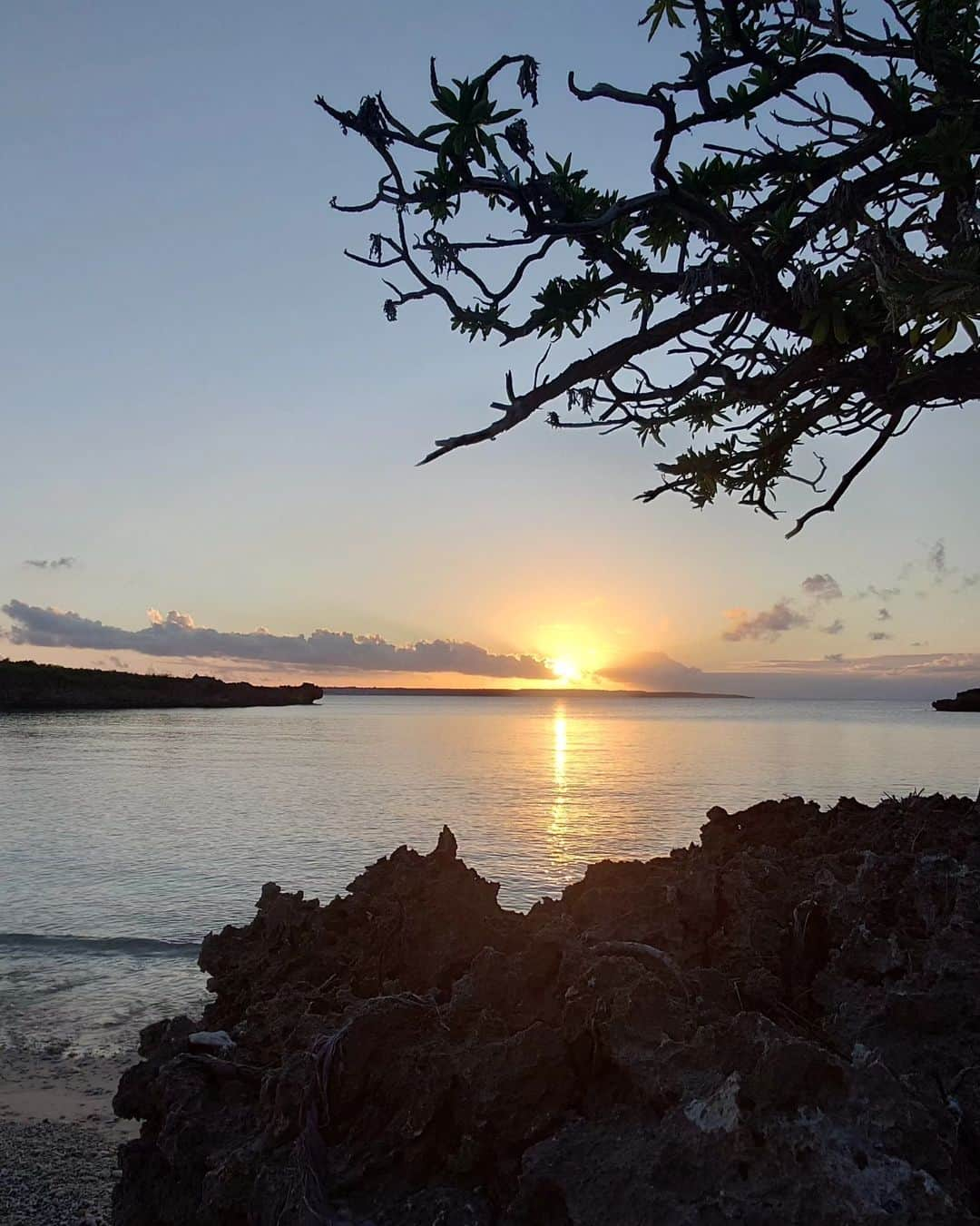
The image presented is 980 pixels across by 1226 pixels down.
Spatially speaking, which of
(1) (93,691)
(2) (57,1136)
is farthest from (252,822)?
(1) (93,691)

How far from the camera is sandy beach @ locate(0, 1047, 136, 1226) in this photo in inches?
168

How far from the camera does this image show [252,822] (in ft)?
65.4

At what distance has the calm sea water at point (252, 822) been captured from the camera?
933 cm

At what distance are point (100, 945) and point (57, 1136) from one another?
5.41 metres

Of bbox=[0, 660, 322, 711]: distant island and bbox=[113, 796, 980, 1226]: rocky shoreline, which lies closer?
bbox=[113, 796, 980, 1226]: rocky shoreline

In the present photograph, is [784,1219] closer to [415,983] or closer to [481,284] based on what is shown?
[415,983]

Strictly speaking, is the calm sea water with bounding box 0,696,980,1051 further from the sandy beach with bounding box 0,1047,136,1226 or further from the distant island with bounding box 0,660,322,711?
the distant island with bounding box 0,660,322,711

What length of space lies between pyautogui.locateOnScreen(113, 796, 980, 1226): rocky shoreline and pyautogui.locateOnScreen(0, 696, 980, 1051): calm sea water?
3.74m

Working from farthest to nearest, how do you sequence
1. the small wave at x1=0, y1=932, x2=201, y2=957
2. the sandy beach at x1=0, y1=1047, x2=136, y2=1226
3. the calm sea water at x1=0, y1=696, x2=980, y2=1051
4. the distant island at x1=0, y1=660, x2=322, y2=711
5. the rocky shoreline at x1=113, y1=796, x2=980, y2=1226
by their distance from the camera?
the distant island at x1=0, y1=660, x2=322, y2=711
the small wave at x1=0, y1=932, x2=201, y2=957
the calm sea water at x1=0, y1=696, x2=980, y2=1051
the sandy beach at x1=0, y1=1047, x2=136, y2=1226
the rocky shoreline at x1=113, y1=796, x2=980, y2=1226

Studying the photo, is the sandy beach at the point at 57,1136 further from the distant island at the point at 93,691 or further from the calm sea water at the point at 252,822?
the distant island at the point at 93,691

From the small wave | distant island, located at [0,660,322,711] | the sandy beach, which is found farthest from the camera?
distant island, located at [0,660,322,711]

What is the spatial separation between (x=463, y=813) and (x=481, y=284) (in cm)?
1784

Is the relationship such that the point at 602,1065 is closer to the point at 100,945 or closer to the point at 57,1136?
the point at 57,1136

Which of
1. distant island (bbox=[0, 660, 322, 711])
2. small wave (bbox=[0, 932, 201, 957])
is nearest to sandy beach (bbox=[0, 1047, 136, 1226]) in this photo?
small wave (bbox=[0, 932, 201, 957])
